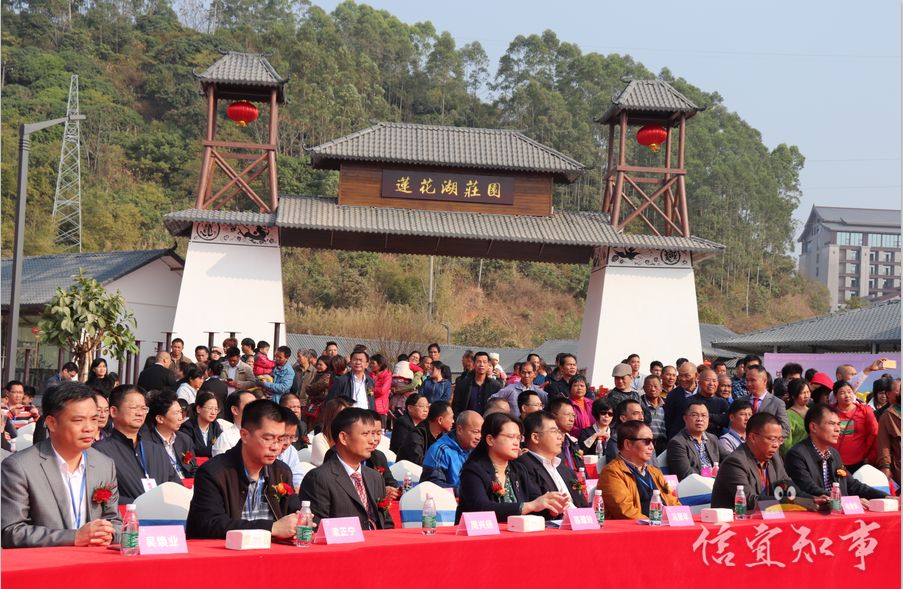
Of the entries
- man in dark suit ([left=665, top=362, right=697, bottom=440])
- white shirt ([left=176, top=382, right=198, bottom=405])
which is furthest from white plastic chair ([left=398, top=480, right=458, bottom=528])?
white shirt ([left=176, top=382, right=198, bottom=405])

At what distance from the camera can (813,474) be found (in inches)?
235

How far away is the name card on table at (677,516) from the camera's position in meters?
4.57

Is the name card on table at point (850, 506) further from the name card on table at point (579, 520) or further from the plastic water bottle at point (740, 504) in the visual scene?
the name card on table at point (579, 520)

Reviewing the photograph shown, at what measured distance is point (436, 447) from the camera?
6457mm

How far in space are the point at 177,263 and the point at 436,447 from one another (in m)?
17.6

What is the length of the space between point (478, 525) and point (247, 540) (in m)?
1.00

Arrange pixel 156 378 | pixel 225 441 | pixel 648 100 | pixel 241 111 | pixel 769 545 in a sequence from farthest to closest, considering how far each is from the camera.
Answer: pixel 648 100 < pixel 241 111 < pixel 156 378 < pixel 225 441 < pixel 769 545

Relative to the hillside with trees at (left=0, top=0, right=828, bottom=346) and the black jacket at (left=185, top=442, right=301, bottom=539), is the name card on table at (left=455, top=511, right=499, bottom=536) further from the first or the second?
the hillside with trees at (left=0, top=0, right=828, bottom=346)

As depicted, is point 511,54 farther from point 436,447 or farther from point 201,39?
point 436,447

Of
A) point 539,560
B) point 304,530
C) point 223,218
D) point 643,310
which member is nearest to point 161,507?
point 304,530

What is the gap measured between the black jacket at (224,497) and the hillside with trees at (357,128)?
29.9 metres

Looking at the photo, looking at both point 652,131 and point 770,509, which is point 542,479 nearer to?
point 770,509

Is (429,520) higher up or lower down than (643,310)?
lower down

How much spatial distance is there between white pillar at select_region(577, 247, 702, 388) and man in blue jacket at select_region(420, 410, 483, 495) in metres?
13.5
